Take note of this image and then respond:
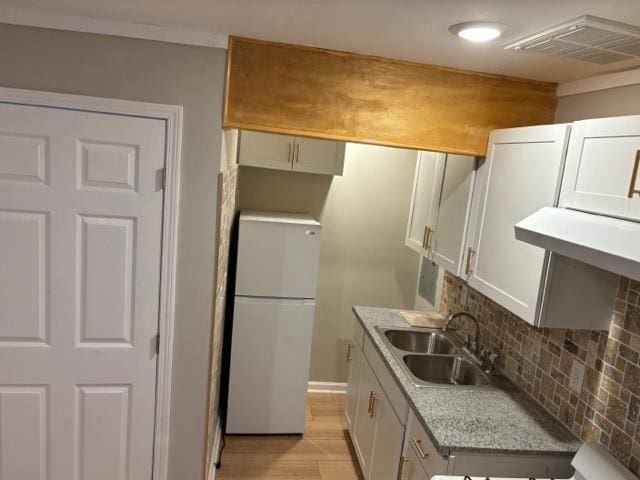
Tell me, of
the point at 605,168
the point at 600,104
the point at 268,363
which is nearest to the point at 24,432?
the point at 268,363

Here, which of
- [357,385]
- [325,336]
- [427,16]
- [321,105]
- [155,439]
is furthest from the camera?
[325,336]

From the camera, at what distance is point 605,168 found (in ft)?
5.00

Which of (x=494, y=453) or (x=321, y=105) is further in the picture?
(x=321, y=105)

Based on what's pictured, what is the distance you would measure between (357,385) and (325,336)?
857 millimetres

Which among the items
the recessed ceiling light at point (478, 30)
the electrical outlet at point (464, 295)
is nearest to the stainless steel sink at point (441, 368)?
the electrical outlet at point (464, 295)

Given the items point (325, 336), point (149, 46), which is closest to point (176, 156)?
point (149, 46)

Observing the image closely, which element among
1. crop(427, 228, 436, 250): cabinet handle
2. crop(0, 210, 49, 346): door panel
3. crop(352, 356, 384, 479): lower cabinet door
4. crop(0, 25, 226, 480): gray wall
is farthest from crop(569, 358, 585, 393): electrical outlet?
crop(0, 210, 49, 346): door panel

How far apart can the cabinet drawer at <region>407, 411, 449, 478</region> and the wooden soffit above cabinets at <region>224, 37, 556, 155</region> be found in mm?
1228

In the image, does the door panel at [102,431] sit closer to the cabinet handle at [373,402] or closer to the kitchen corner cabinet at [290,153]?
the cabinet handle at [373,402]

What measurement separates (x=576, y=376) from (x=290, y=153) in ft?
6.91

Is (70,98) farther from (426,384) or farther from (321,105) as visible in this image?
(426,384)

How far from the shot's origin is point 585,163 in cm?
161

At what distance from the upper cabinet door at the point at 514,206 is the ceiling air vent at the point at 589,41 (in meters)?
0.26

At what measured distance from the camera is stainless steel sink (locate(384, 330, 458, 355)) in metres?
2.89
